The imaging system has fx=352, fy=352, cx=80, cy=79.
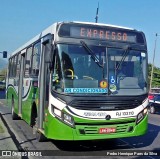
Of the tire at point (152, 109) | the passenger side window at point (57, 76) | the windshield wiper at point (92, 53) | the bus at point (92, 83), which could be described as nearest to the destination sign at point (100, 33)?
the bus at point (92, 83)

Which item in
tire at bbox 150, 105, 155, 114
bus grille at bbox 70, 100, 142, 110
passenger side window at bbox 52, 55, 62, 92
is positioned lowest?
tire at bbox 150, 105, 155, 114

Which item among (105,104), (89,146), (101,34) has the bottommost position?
(89,146)

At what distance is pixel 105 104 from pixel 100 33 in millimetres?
1849

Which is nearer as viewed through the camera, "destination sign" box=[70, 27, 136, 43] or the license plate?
the license plate

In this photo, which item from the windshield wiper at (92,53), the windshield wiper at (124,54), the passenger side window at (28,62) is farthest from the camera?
the passenger side window at (28,62)

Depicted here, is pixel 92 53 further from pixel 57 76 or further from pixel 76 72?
pixel 57 76

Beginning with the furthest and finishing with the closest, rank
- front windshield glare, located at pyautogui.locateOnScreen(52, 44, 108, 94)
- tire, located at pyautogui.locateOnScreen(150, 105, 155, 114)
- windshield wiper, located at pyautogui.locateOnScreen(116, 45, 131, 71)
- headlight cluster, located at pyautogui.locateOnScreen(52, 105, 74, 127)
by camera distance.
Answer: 1. tire, located at pyautogui.locateOnScreen(150, 105, 155, 114)
2. windshield wiper, located at pyautogui.locateOnScreen(116, 45, 131, 71)
3. front windshield glare, located at pyautogui.locateOnScreen(52, 44, 108, 94)
4. headlight cluster, located at pyautogui.locateOnScreen(52, 105, 74, 127)

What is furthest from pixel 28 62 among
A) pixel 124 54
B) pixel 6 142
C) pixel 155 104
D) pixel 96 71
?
pixel 155 104

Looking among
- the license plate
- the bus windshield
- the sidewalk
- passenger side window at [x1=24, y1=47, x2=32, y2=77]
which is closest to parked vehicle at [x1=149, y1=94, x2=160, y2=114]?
passenger side window at [x1=24, y1=47, x2=32, y2=77]

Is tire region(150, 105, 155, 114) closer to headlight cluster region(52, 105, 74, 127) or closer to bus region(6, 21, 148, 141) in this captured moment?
bus region(6, 21, 148, 141)

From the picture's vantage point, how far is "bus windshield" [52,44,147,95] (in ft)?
27.1

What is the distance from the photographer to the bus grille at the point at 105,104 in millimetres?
8125

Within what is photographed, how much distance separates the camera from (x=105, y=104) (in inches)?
328

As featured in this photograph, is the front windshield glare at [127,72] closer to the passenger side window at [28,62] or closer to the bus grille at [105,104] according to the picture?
the bus grille at [105,104]
